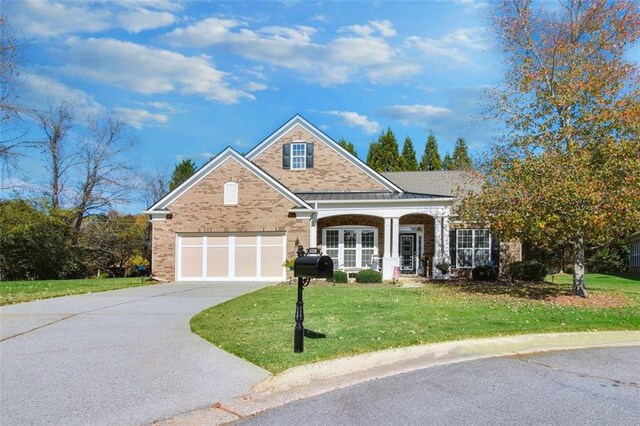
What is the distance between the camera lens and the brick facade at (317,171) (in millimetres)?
24969

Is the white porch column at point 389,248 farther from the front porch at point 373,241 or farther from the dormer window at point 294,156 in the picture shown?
the dormer window at point 294,156

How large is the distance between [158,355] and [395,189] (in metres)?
18.4

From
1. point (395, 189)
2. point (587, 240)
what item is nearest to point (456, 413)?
point (587, 240)

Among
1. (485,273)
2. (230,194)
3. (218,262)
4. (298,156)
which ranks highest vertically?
(298,156)

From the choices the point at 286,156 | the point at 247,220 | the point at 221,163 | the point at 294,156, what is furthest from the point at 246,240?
the point at 294,156

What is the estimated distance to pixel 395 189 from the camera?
24375mm

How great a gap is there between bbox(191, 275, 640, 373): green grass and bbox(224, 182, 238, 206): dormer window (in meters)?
7.28

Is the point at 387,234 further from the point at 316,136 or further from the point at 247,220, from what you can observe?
the point at 316,136

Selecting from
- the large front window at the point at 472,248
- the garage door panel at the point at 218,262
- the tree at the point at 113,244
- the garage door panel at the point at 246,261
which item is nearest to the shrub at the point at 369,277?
the garage door panel at the point at 246,261

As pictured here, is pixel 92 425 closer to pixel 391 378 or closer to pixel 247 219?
pixel 391 378

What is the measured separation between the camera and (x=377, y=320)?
10008 millimetres

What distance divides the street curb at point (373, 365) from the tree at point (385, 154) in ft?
120

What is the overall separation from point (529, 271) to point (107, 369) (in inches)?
734

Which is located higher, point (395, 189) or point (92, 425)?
point (395, 189)
